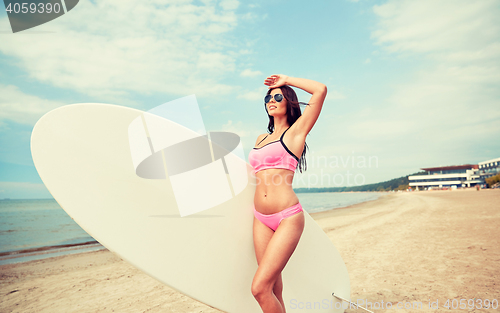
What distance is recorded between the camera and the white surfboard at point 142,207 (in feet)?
5.11

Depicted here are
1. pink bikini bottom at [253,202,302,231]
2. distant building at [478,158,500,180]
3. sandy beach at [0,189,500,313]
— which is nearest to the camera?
pink bikini bottom at [253,202,302,231]

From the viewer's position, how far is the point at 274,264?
1.50 meters

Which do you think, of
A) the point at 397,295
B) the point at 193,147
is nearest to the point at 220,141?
the point at 193,147

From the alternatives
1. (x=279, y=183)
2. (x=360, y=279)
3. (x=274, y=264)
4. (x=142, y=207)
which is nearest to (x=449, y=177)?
(x=360, y=279)

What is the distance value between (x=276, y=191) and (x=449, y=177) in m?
76.8

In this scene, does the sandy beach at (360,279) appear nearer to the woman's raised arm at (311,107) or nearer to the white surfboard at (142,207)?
the white surfboard at (142,207)

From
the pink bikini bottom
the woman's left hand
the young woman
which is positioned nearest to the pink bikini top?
the young woman

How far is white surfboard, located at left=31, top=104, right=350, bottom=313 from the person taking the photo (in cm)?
156

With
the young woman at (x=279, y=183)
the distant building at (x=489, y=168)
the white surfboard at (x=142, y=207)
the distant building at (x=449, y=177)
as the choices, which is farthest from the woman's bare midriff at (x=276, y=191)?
the distant building at (x=489, y=168)

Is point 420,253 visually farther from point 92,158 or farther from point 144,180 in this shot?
point 92,158

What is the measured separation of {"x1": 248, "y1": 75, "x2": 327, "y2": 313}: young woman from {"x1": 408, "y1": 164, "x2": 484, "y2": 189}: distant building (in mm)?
74714

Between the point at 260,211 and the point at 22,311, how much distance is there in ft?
11.1

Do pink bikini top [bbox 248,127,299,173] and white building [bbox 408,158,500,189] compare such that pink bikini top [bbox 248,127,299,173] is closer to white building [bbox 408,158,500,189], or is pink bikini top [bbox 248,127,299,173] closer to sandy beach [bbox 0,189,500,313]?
sandy beach [bbox 0,189,500,313]

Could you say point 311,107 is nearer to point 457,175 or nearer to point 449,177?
point 449,177
